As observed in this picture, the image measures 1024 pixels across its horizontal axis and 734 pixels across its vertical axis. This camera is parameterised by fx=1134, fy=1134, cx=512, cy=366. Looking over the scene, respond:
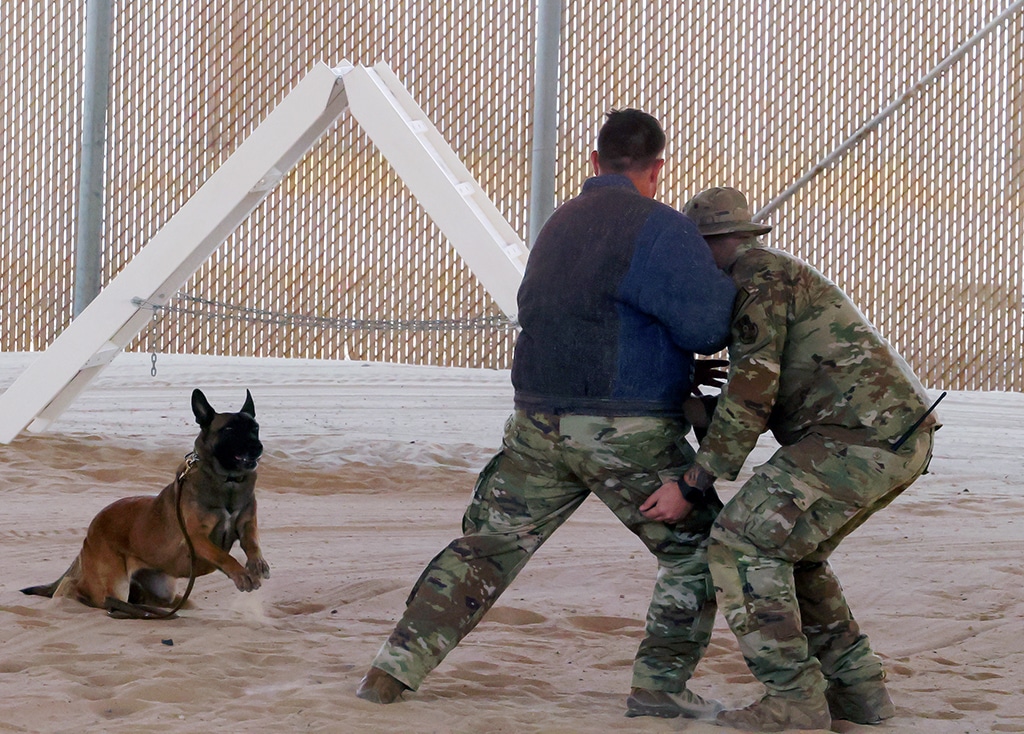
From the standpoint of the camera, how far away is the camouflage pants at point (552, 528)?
290 cm

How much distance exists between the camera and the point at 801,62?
35.7 ft

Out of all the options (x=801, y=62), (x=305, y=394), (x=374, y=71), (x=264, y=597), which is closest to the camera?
(x=264, y=597)

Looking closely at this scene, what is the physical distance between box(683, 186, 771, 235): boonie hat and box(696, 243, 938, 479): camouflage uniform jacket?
9 cm

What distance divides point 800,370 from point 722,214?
0.46 meters

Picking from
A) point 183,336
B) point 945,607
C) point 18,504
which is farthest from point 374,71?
point 183,336

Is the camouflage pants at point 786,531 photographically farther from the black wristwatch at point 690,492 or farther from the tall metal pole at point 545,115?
the tall metal pole at point 545,115

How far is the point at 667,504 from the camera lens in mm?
2836

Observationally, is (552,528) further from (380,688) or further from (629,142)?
(629,142)

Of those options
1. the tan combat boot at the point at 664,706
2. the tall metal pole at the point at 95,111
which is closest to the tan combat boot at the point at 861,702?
the tan combat boot at the point at 664,706

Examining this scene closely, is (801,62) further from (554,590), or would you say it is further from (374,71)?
(554,590)

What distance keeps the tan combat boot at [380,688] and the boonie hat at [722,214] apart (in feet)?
4.72

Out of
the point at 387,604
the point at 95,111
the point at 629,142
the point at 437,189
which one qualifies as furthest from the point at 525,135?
the point at 629,142

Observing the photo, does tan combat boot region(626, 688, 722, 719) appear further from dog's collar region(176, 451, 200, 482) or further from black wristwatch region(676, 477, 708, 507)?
dog's collar region(176, 451, 200, 482)

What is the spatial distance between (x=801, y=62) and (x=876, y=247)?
6.31ft
